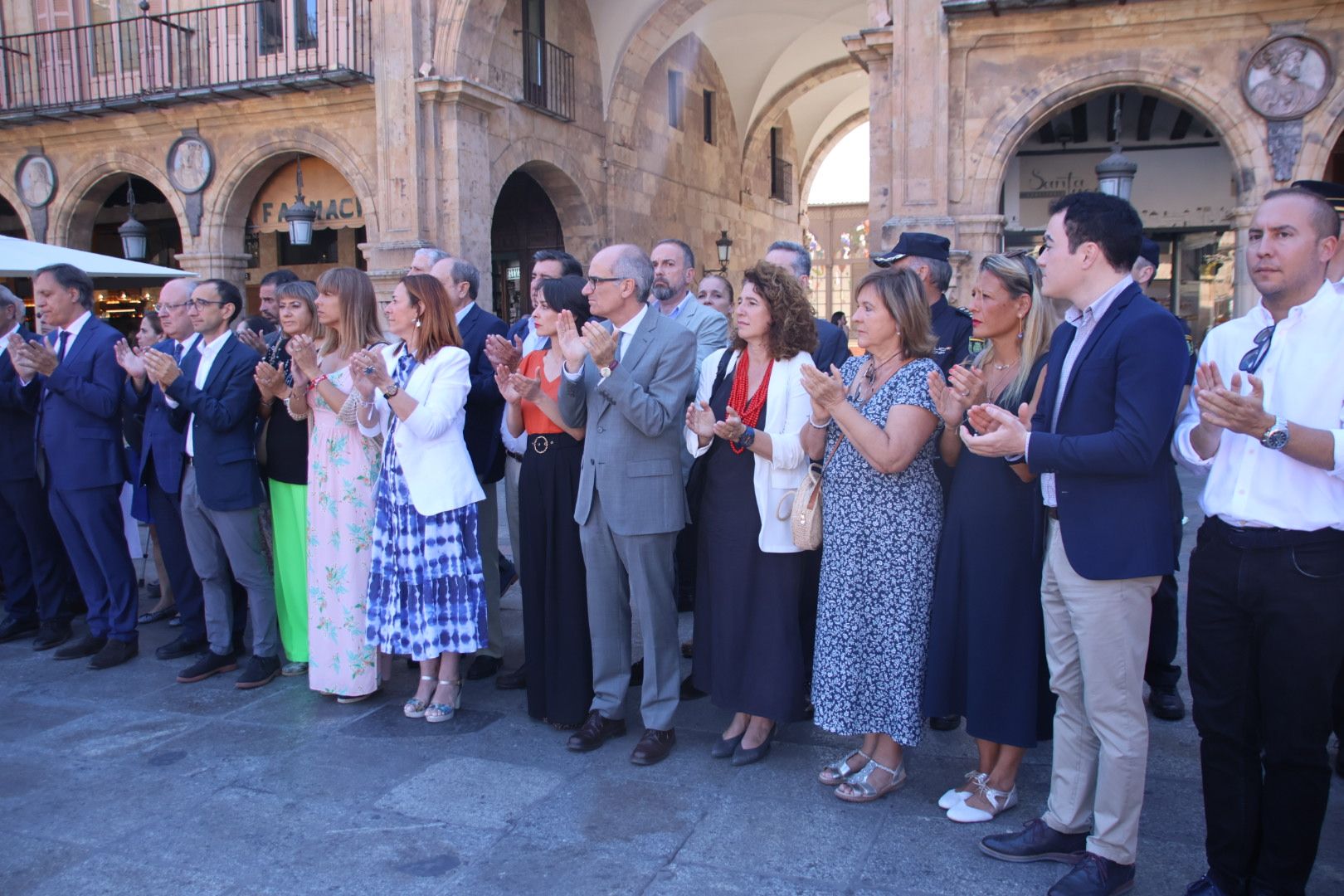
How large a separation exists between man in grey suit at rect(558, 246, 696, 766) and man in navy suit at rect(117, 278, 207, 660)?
98.7 inches

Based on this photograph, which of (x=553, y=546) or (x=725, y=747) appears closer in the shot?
(x=725, y=747)

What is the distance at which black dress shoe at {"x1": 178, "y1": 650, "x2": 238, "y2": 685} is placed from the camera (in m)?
5.19

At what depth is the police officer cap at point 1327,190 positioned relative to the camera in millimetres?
3115

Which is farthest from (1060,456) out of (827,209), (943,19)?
(827,209)

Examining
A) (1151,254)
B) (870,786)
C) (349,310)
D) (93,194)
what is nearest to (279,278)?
(349,310)

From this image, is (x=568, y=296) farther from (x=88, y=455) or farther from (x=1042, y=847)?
(x=88, y=455)

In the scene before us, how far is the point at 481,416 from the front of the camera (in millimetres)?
5285

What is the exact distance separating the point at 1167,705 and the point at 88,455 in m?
5.61

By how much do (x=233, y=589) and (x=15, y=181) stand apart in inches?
584

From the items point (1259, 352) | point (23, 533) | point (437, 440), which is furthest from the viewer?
point (23, 533)

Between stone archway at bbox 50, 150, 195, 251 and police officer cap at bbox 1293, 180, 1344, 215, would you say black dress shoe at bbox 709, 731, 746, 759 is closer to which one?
police officer cap at bbox 1293, 180, 1344, 215

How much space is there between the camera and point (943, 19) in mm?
11289

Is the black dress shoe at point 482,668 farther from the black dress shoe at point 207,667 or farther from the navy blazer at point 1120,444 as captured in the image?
the navy blazer at point 1120,444

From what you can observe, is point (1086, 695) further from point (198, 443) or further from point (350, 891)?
point (198, 443)
